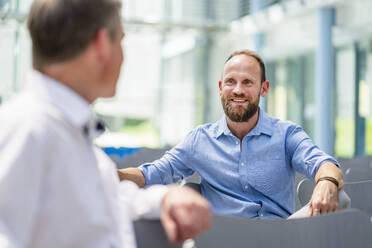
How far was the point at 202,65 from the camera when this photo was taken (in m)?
13.5

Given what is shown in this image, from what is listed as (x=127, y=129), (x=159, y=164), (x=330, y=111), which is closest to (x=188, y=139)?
(x=159, y=164)

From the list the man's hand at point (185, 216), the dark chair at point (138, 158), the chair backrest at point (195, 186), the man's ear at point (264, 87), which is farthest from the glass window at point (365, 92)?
the man's hand at point (185, 216)

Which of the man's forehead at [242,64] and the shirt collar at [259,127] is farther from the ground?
the man's forehead at [242,64]

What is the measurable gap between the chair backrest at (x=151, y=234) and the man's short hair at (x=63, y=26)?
45 cm

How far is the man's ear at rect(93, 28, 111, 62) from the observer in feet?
3.57

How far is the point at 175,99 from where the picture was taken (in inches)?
519

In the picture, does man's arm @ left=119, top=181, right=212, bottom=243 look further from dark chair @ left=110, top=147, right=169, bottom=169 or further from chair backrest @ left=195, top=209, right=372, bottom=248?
dark chair @ left=110, top=147, right=169, bottom=169

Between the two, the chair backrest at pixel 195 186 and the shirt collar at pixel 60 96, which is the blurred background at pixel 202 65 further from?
the shirt collar at pixel 60 96

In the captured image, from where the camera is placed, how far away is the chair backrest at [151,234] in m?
1.25

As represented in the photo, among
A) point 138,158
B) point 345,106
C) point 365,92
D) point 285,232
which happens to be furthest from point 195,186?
point 345,106

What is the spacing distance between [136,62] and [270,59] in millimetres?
3361

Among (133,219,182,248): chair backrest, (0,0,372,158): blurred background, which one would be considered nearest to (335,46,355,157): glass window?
(0,0,372,158): blurred background

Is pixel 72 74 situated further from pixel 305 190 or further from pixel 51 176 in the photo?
pixel 305 190

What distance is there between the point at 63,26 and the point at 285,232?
3.10 feet
